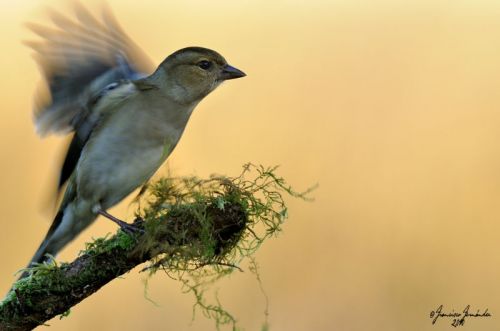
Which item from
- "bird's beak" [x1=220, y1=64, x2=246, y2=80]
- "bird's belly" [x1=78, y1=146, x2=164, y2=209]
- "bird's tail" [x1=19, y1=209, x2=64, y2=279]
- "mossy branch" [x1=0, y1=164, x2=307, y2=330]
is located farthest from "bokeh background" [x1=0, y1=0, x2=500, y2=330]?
"mossy branch" [x1=0, y1=164, x2=307, y2=330]

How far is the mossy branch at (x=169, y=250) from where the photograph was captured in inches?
152

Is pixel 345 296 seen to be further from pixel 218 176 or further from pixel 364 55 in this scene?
pixel 218 176

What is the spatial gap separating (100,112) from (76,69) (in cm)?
31

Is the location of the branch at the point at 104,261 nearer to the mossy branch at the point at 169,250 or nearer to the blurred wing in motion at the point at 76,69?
the mossy branch at the point at 169,250

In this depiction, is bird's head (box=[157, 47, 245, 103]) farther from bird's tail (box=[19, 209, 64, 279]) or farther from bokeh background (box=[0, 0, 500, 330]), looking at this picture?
bokeh background (box=[0, 0, 500, 330])

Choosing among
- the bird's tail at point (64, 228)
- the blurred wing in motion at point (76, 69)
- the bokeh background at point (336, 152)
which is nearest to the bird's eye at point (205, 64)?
the blurred wing in motion at point (76, 69)

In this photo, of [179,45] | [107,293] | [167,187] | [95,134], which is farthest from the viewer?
[179,45]

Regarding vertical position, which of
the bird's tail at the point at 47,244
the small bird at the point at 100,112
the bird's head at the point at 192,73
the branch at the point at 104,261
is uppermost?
the bird's head at the point at 192,73

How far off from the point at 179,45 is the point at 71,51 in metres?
3.42

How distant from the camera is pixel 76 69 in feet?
17.9

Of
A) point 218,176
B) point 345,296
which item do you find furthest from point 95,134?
point 345,296

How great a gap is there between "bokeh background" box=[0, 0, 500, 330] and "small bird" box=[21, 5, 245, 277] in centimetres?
134

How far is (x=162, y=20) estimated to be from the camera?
9.06 metres

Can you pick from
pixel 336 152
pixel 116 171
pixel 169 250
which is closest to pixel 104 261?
pixel 169 250
